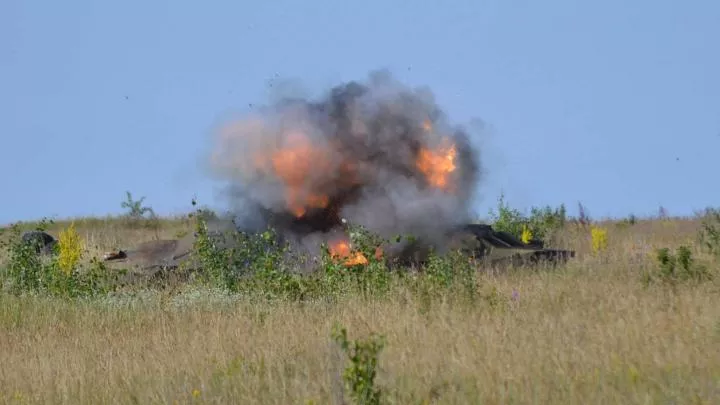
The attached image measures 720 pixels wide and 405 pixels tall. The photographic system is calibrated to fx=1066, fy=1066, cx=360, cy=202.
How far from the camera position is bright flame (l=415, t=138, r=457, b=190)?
71.1 feet

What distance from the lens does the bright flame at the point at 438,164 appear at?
21.7m

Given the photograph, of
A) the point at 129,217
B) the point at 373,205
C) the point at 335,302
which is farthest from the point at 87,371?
the point at 129,217

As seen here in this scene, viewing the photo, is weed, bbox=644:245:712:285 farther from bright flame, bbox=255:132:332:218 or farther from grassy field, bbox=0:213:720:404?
bright flame, bbox=255:132:332:218

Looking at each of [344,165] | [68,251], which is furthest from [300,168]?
[68,251]

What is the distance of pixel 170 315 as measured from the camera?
15039mm

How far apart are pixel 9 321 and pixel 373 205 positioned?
7.76m

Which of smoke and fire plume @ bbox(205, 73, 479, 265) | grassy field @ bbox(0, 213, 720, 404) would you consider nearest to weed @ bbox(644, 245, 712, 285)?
grassy field @ bbox(0, 213, 720, 404)

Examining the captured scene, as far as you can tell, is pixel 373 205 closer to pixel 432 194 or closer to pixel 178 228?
pixel 432 194

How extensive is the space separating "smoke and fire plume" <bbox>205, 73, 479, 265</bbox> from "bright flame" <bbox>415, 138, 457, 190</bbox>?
0.02 meters

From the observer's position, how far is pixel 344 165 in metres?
21.4

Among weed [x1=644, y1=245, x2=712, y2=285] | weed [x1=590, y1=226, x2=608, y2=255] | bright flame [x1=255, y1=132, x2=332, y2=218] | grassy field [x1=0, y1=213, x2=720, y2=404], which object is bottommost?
grassy field [x1=0, y1=213, x2=720, y2=404]

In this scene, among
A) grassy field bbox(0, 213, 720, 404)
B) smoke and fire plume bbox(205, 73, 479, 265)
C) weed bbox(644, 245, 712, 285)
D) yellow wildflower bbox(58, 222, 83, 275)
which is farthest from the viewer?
smoke and fire plume bbox(205, 73, 479, 265)

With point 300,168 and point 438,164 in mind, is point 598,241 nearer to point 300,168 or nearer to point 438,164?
point 438,164

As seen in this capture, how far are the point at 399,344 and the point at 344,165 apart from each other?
1105cm
